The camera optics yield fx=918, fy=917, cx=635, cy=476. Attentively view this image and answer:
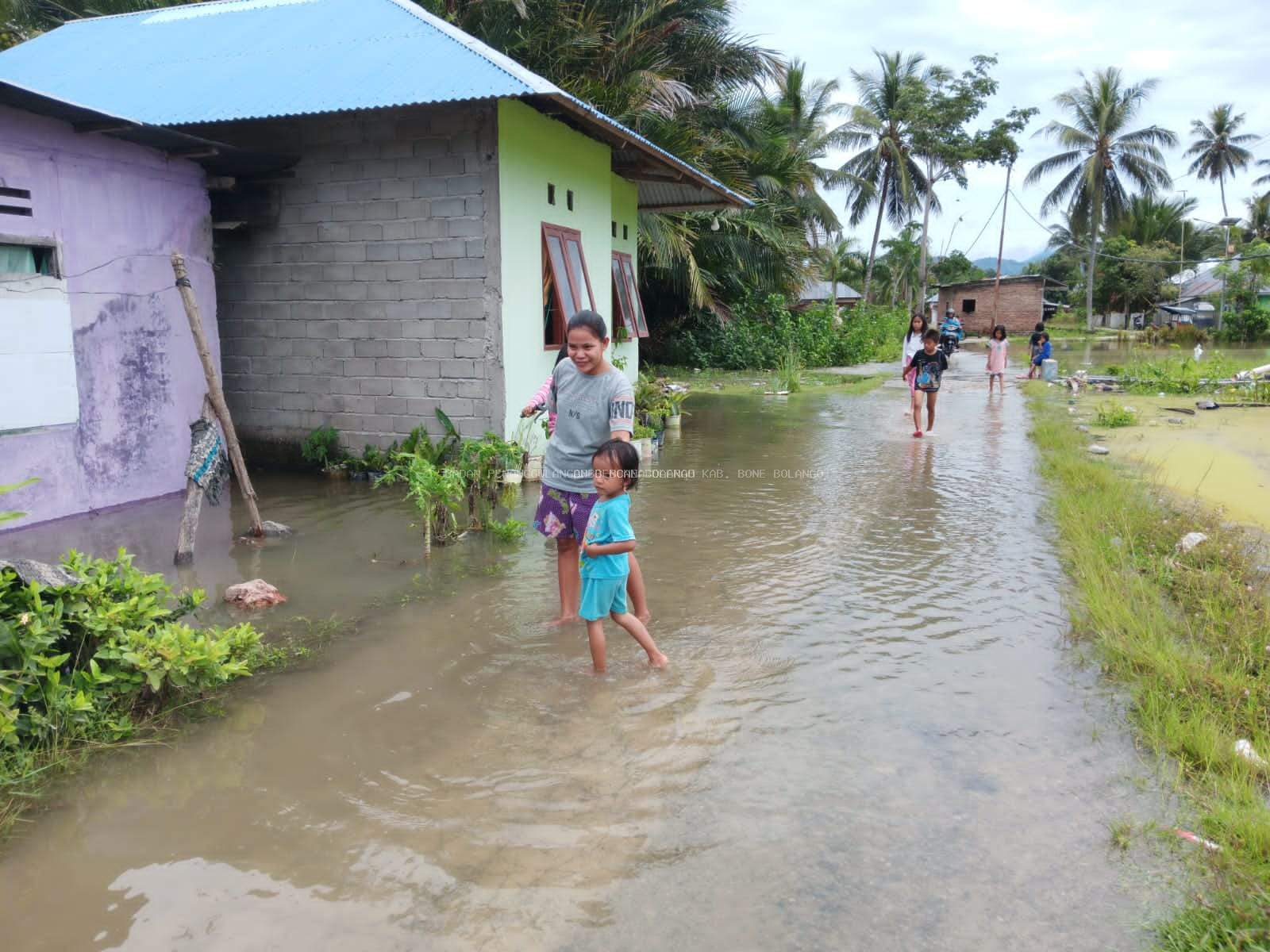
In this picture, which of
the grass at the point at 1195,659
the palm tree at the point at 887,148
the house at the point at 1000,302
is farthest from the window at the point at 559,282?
the house at the point at 1000,302

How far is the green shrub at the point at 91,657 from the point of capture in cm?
340

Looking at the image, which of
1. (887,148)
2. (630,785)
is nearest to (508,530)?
(630,785)

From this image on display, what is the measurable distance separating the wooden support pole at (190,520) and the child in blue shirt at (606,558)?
313 cm

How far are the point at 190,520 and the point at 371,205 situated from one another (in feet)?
13.0

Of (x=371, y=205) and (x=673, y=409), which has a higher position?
(x=371, y=205)

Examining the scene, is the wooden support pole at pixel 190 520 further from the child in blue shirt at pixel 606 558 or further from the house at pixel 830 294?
the house at pixel 830 294

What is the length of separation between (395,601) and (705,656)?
1.95 metres

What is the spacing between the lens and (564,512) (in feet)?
16.0

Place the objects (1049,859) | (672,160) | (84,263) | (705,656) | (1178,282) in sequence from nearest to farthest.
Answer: (1049,859) → (705,656) → (84,263) → (672,160) → (1178,282)

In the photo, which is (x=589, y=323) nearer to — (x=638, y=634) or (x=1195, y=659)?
(x=638, y=634)

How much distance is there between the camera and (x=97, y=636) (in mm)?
3697

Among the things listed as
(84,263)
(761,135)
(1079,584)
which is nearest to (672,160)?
(84,263)

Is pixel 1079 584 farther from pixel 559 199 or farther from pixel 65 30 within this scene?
pixel 65 30

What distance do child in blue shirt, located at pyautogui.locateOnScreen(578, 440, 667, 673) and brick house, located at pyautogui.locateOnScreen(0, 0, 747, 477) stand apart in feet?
15.0
